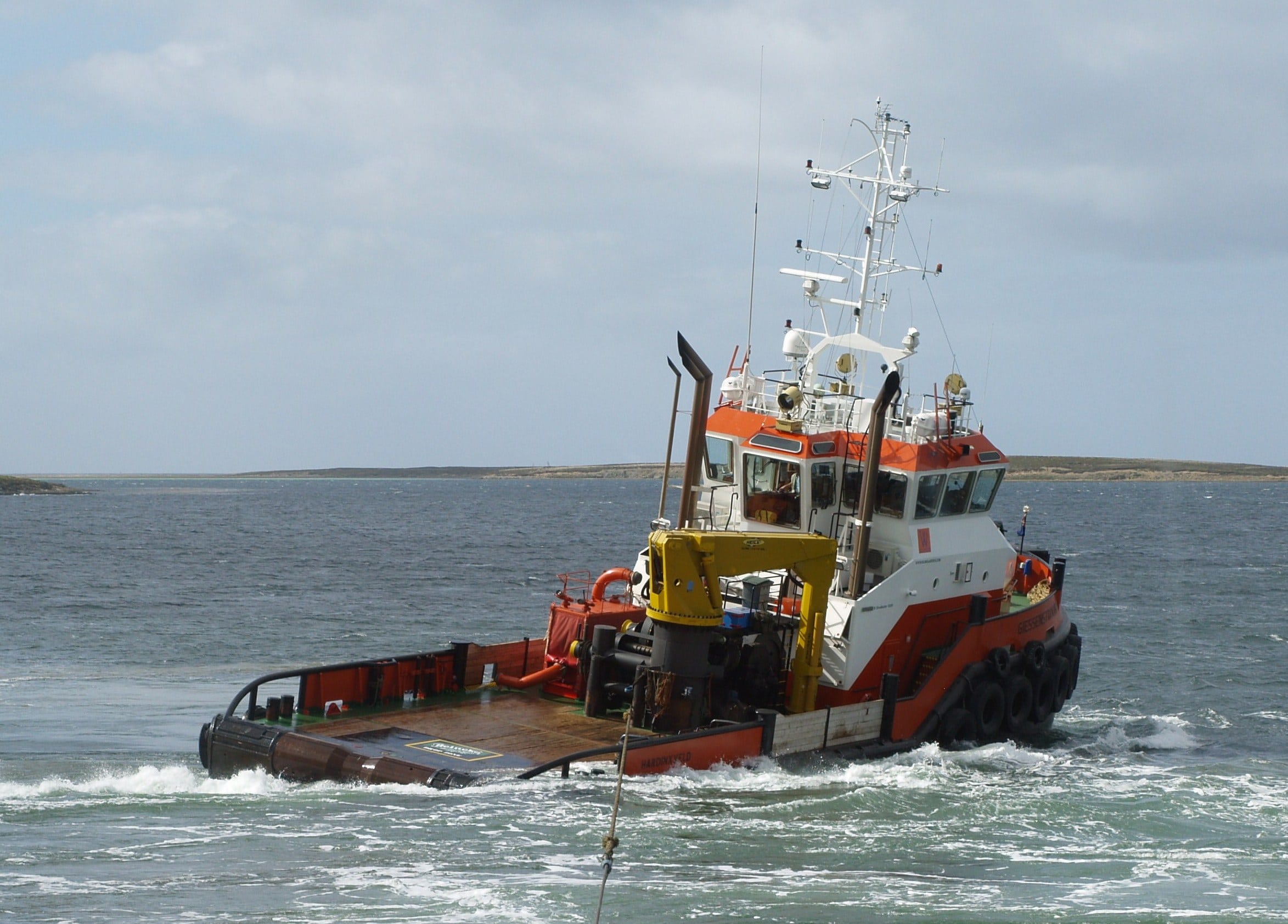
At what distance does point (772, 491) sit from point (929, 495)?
6.08 feet

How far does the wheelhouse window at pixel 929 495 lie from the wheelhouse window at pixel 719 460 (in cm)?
231

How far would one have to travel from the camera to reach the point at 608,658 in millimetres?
14484

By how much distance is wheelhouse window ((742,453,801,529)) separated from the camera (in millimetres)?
15930

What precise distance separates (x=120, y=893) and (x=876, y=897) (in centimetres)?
581

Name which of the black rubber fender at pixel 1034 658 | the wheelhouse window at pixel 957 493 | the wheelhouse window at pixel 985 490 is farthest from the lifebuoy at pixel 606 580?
the black rubber fender at pixel 1034 658

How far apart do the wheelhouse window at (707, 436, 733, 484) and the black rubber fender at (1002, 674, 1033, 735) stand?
168 inches

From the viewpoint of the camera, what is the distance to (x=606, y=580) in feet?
52.8

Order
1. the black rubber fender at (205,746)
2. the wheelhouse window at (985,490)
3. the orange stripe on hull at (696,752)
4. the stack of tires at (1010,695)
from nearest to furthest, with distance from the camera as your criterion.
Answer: the orange stripe on hull at (696,752)
the black rubber fender at (205,746)
the stack of tires at (1010,695)
the wheelhouse window at (985,490)

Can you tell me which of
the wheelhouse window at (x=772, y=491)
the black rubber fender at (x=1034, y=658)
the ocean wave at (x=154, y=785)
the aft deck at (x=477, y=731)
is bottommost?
the ocean wave at (x=154, y=785)

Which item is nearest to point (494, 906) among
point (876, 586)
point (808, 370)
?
point (876, 586)

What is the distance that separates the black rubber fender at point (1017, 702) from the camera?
16.5 m

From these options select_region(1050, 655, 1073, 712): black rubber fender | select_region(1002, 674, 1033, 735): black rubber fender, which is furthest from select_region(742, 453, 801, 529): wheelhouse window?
select_region(1050, 655, 1073, 712): black rubber fender

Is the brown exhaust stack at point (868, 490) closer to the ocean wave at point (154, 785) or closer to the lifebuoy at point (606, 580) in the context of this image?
the lifebuoy at point (606, 580)

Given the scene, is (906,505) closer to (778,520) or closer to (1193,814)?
(778,520)
